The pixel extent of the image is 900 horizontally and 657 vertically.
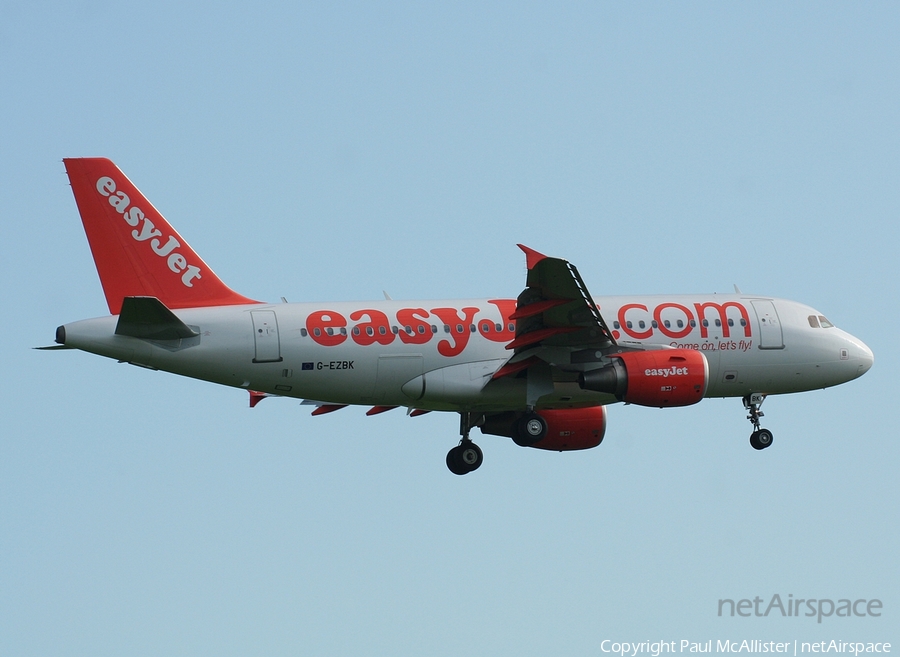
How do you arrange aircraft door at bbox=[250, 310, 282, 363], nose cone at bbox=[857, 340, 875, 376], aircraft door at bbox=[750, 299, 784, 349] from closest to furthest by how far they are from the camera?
aircraft door at bbox=[250, 310, 282, 363], aircraft door at bbox=[750, 299, 784, 349], nose cone at bbox=[857, 340, 875, 376]

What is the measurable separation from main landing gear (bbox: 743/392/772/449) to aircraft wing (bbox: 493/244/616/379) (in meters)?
6.81

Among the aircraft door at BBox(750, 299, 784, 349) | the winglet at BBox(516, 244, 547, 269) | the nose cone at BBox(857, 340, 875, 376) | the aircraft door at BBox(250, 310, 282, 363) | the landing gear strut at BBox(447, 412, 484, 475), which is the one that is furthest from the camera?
the nose cone at BBox(857, 340, 875, 376)

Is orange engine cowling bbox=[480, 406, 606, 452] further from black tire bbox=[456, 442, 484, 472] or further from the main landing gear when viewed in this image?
the main landing gear

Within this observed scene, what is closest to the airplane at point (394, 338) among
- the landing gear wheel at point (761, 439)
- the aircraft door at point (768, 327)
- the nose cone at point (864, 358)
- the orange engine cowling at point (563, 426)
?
the aircraft door at point (768, 327)

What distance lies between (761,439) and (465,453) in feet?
31.9

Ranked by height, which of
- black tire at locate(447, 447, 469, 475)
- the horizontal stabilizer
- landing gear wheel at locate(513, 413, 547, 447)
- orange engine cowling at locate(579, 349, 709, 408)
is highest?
the horizontal stabilizer

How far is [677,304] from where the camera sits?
4459 cm

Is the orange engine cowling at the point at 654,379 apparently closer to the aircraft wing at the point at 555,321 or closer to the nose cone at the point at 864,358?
the aircraft wing at the point at 555,321

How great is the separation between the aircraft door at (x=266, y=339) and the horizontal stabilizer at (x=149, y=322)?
5.80 feet

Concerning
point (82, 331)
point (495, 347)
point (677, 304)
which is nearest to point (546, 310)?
point (495, 347)

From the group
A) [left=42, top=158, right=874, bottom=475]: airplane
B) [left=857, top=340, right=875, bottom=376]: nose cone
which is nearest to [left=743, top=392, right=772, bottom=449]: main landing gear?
[left=42, top=158, right=874, bottom=475]: airplane

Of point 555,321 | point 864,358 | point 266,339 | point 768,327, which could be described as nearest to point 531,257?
point 555,321

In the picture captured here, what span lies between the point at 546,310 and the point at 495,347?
3.10m

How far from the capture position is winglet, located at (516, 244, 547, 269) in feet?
125
